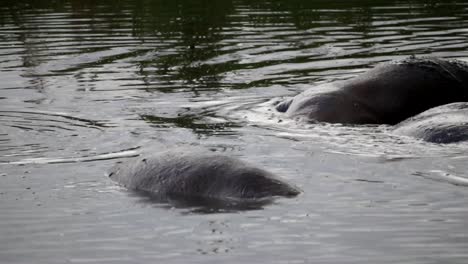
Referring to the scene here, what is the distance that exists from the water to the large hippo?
0.61 feet

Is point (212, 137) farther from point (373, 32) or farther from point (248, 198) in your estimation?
point (373, 32)

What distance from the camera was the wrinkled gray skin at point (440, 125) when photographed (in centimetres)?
951

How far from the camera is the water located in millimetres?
6977

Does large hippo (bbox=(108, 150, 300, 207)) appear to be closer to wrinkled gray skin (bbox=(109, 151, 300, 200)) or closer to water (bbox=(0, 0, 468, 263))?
wrinkled gray skin (bbox=(109, 151, 300, 200))

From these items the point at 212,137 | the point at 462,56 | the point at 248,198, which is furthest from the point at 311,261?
the point at 462,56

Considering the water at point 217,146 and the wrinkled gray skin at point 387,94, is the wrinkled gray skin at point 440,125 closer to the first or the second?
the water at point 217,146

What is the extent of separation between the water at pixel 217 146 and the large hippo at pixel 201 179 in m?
0.19

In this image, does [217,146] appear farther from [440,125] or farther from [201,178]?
[440,125]

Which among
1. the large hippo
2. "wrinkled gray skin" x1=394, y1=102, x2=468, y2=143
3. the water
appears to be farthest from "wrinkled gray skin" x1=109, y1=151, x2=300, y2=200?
"wrinkled gray skin" x1=394, y1=102, x2=468, y2=143

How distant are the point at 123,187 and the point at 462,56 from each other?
26.6 ft

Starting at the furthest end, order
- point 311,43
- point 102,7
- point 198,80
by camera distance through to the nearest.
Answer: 1. point 102,7
2. point 311,43
3. point 198,80

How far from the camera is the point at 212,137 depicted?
10406 millimetres

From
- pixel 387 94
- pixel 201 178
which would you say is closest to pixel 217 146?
pixel 201 178

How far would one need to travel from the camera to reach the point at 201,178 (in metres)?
8.14
